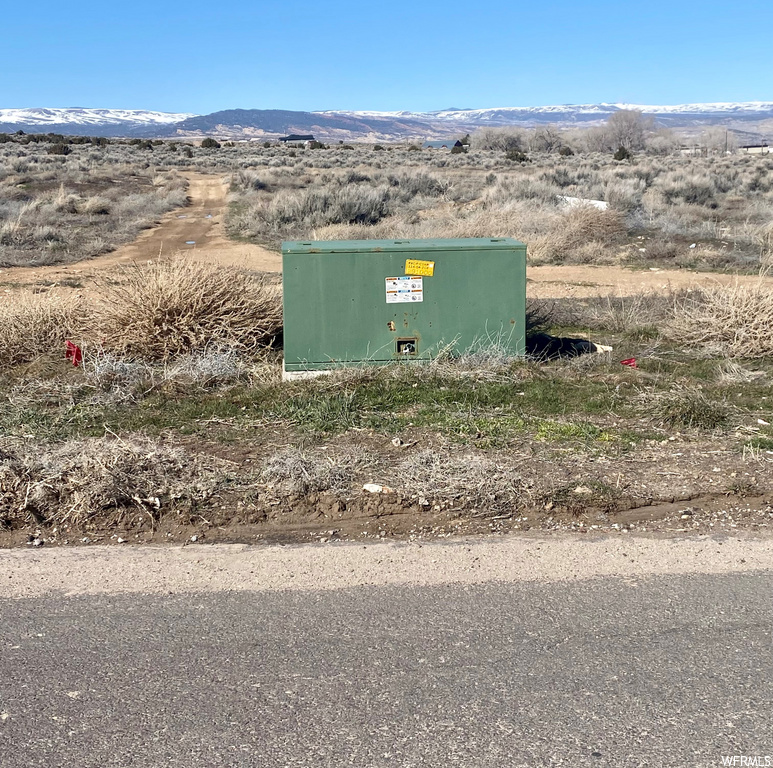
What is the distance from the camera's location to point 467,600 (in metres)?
3.90

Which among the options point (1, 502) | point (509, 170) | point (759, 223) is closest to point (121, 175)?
point (509, 170)

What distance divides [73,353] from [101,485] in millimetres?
3798

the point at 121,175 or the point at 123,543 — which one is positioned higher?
the point at 121,175

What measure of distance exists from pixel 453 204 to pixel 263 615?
23429 mm

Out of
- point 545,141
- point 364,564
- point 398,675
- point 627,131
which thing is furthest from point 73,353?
point 627,131

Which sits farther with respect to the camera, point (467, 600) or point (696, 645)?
point (467, 600)

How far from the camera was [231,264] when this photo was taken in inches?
647

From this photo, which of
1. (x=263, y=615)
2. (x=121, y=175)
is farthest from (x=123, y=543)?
(x=121, y=175)

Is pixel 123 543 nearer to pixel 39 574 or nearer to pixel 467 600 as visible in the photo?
pixel 39 574

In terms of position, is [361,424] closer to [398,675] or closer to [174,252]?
[398,675]

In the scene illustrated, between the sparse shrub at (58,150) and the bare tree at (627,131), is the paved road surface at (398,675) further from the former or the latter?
Result: the bare tree at (627,131)

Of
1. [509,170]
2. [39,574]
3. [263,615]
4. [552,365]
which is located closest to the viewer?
[263,615]

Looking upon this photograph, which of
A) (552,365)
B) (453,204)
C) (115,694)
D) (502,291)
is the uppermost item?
(453,204)

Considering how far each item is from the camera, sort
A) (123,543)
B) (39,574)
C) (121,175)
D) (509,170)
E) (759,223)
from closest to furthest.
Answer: (39,574)
(123,543)
(759,223)
(121,175)
(509,170)
